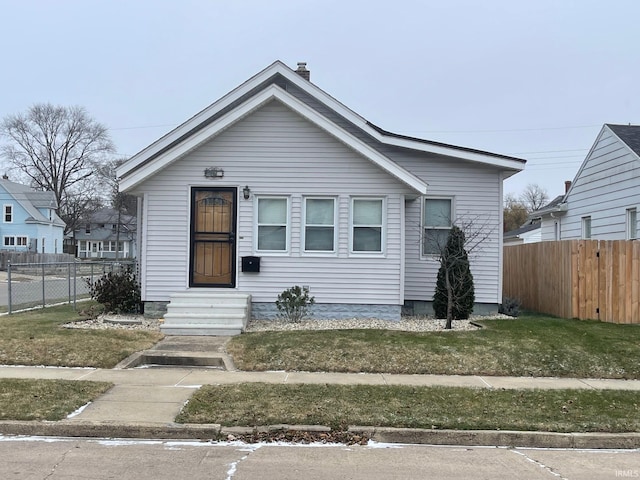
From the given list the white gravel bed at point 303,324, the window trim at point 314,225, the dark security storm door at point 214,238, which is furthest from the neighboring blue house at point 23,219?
the window trim at point 314,225

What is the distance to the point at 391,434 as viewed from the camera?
595cm

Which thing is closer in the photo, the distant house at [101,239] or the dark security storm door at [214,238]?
the dark security storm door at [214,238]

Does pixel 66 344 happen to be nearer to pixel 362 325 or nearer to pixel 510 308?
pixel 362 325

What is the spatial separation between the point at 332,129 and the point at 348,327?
4.28m

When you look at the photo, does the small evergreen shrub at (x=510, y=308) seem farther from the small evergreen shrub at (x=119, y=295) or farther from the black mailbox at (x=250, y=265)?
the small evergreen shrub at (x=119, y=295)

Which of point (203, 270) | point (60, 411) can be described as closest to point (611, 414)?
point (60, 411)

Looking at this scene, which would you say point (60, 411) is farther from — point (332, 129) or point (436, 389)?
point (332, 129)

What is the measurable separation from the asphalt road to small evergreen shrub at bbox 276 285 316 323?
635 cm

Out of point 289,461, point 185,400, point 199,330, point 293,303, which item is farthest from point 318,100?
point 289,461

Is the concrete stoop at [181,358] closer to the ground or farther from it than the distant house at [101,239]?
closer to the ground

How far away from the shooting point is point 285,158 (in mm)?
12562

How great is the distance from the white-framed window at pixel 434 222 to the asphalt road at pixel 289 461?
848 centimetres

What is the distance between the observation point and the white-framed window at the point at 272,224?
1265 centimetres

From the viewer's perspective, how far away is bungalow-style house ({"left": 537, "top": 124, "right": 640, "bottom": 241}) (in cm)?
1555
